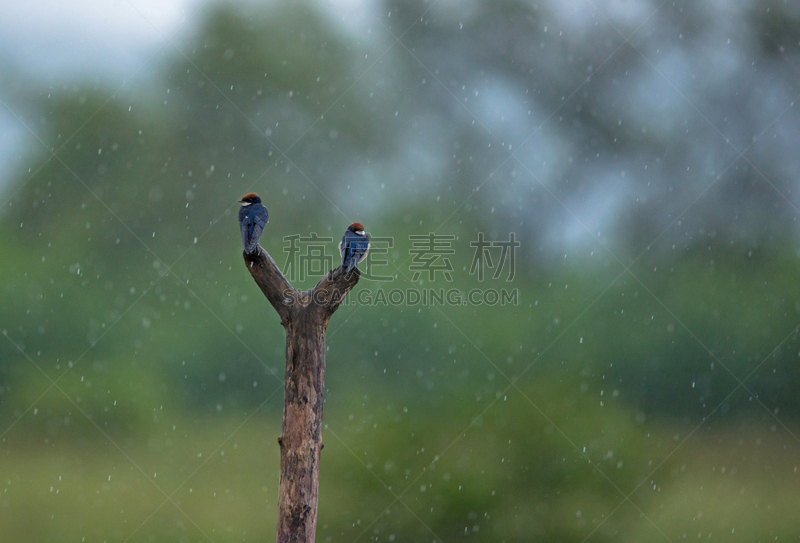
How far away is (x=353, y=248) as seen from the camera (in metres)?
4.55

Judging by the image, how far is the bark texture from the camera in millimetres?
4129

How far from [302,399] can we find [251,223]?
1305 mm

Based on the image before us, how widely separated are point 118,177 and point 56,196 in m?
1.10

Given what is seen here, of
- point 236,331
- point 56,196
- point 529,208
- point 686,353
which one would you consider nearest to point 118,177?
point 56,196

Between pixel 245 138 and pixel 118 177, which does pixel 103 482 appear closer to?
pixel 118 177

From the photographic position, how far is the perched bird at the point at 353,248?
4.47 m

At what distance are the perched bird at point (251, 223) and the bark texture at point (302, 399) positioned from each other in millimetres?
80

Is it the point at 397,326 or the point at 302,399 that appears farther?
the point at 397,326

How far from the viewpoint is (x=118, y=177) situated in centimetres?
1188
